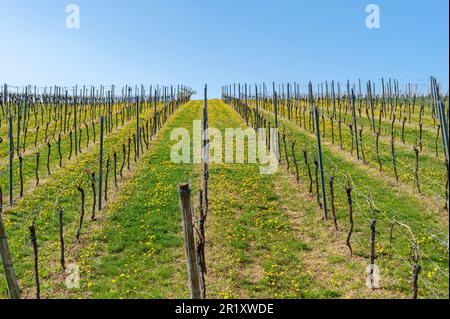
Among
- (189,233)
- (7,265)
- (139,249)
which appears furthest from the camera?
(139,249)

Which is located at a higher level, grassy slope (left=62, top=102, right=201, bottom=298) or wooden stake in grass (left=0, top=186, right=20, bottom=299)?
wooden stake in grass (left=0, top=186, right=20, bottom=299)

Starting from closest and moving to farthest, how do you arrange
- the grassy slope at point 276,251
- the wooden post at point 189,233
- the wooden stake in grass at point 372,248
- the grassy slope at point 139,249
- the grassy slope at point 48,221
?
the wooden post at point 189,233 < the wooden stake in grass at point 372,248 < the grassy slope at point 276,251 < the grassy slope at point 139,249 < the grassy slope at point 48,221

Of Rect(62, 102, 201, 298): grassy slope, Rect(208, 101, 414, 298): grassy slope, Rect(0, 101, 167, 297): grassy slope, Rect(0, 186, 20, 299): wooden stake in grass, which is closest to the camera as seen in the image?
Rect(0, 186, 20, 299): wooden stake in grass

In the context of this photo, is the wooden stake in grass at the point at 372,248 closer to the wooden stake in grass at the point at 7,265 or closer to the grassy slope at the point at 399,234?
the grassy slope at the point at 399,234

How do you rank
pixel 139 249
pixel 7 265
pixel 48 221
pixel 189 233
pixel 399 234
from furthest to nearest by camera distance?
1. pixel 48 221
2. pixel 399 234
3. pixel 139 249
4. pixel 7 265
5. pixel 189 233

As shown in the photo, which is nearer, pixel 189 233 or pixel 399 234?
pixel 189 233

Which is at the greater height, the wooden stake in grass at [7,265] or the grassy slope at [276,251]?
the wooden stake in grass at [7,265]

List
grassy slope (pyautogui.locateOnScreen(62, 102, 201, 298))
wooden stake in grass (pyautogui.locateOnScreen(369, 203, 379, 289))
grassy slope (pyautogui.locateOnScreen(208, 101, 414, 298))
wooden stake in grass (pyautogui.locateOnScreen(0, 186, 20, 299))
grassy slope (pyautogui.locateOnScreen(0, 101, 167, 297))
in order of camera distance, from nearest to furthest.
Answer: wooden stake in grass (pyautogui.locateOnScreen(0, 186, 20, 299)) < wooden stake in grass (pyautogui.locateOnScreen(369, 203, 379, 289)) < grassy slope (pyautogui.locateOnScreen(208, 101, 414, 298)) < grassy slope (pyautogui.locateOnScreen(62, 102, 201, 298)) < grassy slope (pyautogui.locateOnScreen(0, 101, 167, 297))

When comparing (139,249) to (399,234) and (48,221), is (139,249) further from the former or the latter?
(399,234)

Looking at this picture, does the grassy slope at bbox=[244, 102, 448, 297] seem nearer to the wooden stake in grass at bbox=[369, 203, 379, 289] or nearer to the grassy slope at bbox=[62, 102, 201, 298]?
the wooden stake in grass at bbox=[369, 203, 379, 289]

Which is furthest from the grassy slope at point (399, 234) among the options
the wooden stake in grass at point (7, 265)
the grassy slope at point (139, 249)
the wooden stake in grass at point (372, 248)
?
the wooden stake in grass at point (7, 265)

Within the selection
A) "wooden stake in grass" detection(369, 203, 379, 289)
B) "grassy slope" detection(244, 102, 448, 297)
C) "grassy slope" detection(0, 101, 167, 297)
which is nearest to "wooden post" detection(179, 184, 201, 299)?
"grassy slope" detection(244, 102, 448, 297)

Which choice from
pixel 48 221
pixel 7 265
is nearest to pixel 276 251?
pixel 7 265
